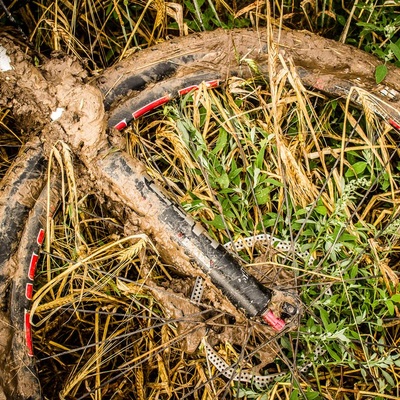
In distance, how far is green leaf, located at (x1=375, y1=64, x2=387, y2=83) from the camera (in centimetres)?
172

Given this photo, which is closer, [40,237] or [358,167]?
[40,237]

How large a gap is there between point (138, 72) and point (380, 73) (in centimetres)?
92

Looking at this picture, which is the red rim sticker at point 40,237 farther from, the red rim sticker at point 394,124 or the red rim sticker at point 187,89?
the red rim sticker at point 394,124

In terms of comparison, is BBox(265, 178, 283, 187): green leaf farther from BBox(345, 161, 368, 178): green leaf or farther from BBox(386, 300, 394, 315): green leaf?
BBox(386, 300, 394, 315): green leaf

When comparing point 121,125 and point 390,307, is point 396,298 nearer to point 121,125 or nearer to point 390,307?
point 390,307

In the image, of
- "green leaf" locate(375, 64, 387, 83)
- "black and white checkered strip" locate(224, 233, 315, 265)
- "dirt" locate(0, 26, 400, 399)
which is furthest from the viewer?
"black and white checkered strip" locate(224, 233, 315, 265)

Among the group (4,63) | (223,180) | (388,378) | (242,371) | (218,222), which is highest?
(4,63)

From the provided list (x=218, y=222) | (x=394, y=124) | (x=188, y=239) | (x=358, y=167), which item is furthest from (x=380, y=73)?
(x=188, y=239)

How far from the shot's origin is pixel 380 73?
1721mm

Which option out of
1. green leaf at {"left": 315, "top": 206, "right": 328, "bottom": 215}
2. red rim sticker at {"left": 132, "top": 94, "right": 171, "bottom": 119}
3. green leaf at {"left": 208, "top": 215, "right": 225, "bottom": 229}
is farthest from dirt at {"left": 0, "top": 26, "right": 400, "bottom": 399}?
green leaf at {"left": 315, "top": 206, "right": 328, "bottom": 215}

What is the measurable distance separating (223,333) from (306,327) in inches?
12.8

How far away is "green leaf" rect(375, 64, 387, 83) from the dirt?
31 mm

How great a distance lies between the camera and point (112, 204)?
1686 millimetres

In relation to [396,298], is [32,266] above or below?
above
